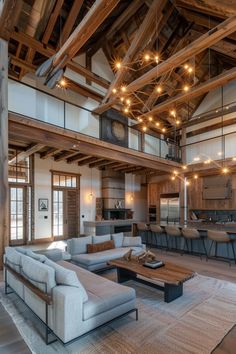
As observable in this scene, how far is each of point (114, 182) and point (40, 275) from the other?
26.4 ft

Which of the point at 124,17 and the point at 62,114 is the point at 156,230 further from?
the point at 124,17

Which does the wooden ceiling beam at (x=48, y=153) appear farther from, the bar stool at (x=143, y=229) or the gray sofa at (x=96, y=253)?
the bar stool at (x=143, y=229)

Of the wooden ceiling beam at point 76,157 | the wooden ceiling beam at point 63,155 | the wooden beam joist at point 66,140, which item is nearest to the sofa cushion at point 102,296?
the wooden beam joist at point 66,140

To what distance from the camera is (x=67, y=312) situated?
2.23 m

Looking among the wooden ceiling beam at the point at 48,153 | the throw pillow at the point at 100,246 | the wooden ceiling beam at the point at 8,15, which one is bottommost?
the throw pillow at the point at 100,246

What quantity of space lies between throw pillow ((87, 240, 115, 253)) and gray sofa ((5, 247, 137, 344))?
75.9 inches

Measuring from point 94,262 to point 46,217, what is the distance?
458cm

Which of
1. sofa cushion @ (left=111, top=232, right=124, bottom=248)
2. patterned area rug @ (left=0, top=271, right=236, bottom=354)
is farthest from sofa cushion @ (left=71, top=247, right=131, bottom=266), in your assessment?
patterned area rug @ (left=0, top=271, right=236, bottom=354)

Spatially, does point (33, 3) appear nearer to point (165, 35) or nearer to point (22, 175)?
point (165, 35)

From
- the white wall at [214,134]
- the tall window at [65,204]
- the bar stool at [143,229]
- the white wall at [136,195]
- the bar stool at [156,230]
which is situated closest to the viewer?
the bar stool at [156,230]

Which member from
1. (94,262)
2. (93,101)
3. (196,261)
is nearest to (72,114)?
(93,101)

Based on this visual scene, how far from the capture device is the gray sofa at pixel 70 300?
7.41 ft

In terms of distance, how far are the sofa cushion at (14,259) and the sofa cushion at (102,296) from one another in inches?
37.1

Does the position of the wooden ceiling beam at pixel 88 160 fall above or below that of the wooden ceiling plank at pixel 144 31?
below
